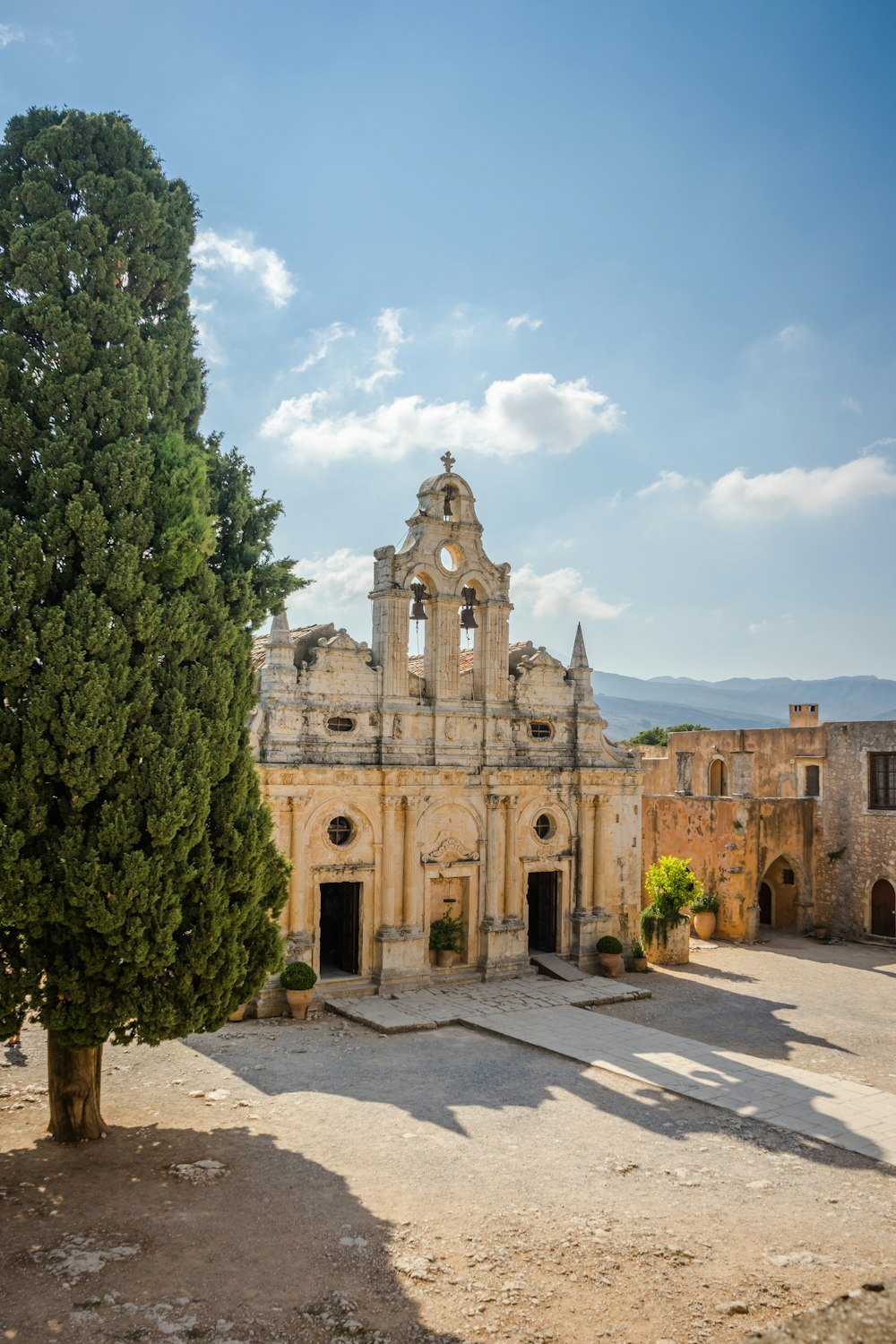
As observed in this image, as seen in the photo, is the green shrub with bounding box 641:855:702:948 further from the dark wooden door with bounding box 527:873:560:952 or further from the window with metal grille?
the window with metal grille

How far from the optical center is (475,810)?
80.7ft

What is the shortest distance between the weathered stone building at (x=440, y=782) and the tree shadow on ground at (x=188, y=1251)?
29.4 feet

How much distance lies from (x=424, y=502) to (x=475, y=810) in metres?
8.09

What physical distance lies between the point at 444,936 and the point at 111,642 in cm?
1454

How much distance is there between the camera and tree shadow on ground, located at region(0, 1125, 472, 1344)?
29.8ft

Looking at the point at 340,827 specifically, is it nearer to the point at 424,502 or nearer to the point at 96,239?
the point at 424,502

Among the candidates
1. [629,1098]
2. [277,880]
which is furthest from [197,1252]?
[629,1098]

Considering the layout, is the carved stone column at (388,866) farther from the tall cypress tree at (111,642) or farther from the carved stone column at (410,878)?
the tall cypress tree at (111,642)

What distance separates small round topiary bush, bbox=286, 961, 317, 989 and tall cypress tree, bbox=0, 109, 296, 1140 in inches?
295

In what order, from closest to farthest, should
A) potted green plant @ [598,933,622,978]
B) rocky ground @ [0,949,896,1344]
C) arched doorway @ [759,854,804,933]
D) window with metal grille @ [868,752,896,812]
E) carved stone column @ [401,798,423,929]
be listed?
1. rocky ground @ [0,949,896,1344]
2. carved stone column @ [401,798,423,929]
3. potted green plant @ [598,933,622,978]
4. window with metal grille @ [868,752,896,812]
5. arched doorway @ [759,854,804,933]

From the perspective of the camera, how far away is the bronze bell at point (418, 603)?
24.9 meters

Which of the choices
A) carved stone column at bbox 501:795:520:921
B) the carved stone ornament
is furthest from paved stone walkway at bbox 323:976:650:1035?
the carved stone ornament

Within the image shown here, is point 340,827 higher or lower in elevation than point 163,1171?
higher

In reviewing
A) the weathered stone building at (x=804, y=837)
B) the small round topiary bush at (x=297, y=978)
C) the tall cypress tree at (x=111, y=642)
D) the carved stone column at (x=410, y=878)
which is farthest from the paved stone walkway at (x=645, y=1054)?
the weathered stone building at (x=804, y=837)
